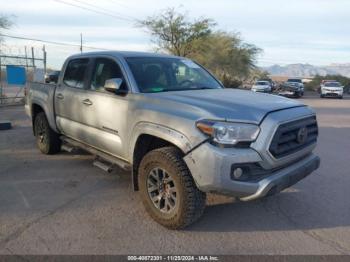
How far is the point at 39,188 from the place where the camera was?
5375 millimetres

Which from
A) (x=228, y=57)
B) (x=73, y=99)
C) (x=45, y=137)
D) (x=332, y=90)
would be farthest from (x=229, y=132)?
(x=228, y=57)

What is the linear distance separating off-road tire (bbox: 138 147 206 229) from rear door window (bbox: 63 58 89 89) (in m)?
2.24

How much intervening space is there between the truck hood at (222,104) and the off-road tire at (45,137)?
3168mm

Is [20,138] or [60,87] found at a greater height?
[60,87]

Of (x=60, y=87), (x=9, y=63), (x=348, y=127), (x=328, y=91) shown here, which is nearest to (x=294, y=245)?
(x=60, y=87)

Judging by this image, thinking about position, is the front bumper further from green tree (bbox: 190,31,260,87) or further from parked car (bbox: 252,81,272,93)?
green tree (bbox: 190,31,260,87)

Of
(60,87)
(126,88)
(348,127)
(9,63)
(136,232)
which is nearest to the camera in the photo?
(136,232)

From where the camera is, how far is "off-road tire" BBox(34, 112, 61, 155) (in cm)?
699

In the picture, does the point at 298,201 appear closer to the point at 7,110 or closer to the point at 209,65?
the point at 7,110

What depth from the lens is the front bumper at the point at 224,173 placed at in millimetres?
3627

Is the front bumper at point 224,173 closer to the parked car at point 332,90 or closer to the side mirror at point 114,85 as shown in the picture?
the side mirror at point 114,85

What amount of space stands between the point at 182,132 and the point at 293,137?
4.04 feet

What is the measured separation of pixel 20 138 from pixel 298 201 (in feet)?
21.5

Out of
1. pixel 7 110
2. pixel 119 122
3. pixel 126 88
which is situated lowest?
pixel 7 110
